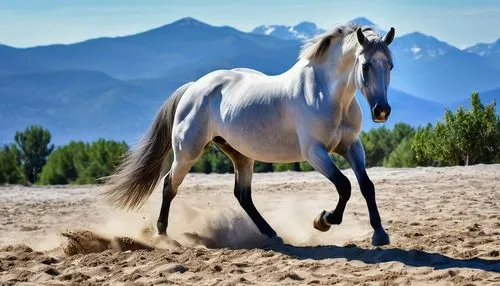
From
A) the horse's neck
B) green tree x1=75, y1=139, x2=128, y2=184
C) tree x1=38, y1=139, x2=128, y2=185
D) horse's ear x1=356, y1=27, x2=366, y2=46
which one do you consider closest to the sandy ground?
the horse's neck

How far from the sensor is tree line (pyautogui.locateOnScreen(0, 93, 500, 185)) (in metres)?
22.6

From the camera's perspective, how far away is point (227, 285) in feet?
18.8

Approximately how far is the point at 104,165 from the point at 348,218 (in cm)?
1719

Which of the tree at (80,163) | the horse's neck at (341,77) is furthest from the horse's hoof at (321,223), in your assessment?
the tree at (80,163)

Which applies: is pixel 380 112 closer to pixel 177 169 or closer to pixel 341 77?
pixel 341 77

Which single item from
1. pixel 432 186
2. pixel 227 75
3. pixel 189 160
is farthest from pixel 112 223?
pixel 432 186

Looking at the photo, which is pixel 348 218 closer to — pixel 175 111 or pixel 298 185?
pixel 175 111

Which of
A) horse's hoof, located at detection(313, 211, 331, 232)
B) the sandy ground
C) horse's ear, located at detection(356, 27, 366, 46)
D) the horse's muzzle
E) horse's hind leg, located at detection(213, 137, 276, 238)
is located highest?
horse's ear, located at detection(356, 27, 366, 46)

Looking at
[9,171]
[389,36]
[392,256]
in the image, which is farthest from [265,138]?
[9,171]

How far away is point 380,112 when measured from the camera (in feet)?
20.4

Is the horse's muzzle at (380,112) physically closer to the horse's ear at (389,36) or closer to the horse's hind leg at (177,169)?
the horse's ear at (389,36)

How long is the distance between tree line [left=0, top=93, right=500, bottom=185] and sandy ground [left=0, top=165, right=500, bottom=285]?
8679 mm

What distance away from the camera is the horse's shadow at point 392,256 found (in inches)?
233

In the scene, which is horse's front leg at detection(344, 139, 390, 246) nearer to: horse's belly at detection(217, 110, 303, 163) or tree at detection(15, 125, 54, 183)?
horse's belly at detection(217, 110, 303, 163)
